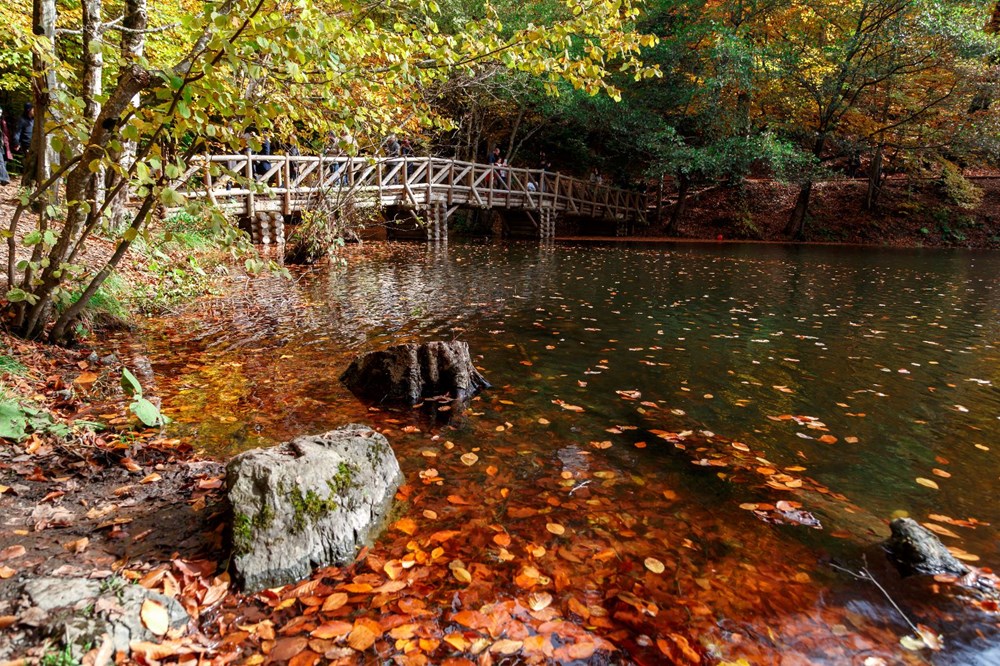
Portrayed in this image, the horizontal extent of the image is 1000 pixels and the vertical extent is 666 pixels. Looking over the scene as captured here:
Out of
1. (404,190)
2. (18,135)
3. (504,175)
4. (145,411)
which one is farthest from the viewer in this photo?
(504,175)

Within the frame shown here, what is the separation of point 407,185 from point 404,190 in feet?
0.87

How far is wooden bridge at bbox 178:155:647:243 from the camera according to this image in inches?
482

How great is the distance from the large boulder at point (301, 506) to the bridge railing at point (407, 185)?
447cm

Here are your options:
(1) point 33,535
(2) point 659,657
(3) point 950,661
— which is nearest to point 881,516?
(3) point 950,661

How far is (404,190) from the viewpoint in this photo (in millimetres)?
17531

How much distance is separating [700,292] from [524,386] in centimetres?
654

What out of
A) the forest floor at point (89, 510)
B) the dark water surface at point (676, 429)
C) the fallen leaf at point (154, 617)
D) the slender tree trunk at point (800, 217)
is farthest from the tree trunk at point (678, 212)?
the fallen leaf at point (154, 617)

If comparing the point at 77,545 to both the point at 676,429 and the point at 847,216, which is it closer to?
the point at 676,429

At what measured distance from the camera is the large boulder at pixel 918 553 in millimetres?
2523

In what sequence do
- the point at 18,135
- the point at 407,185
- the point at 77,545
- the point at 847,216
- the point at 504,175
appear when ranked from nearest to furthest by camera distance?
the point at 77,545 < the point at 18,135 < the point at 407,185 < the point at 504,175 < the point at 847,216

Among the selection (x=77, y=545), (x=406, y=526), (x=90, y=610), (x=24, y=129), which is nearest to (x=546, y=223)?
(x=24, y=129)

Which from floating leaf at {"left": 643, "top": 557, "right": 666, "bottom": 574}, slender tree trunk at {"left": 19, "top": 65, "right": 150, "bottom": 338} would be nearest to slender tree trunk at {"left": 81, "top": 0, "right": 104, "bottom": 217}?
slender tree trunk at {"left": 19, "top": 65, "right": 150, "bottom": 338}

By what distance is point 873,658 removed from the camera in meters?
2.06

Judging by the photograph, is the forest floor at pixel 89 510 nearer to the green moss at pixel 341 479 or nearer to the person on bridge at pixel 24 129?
the green moss at pixel 341 479
